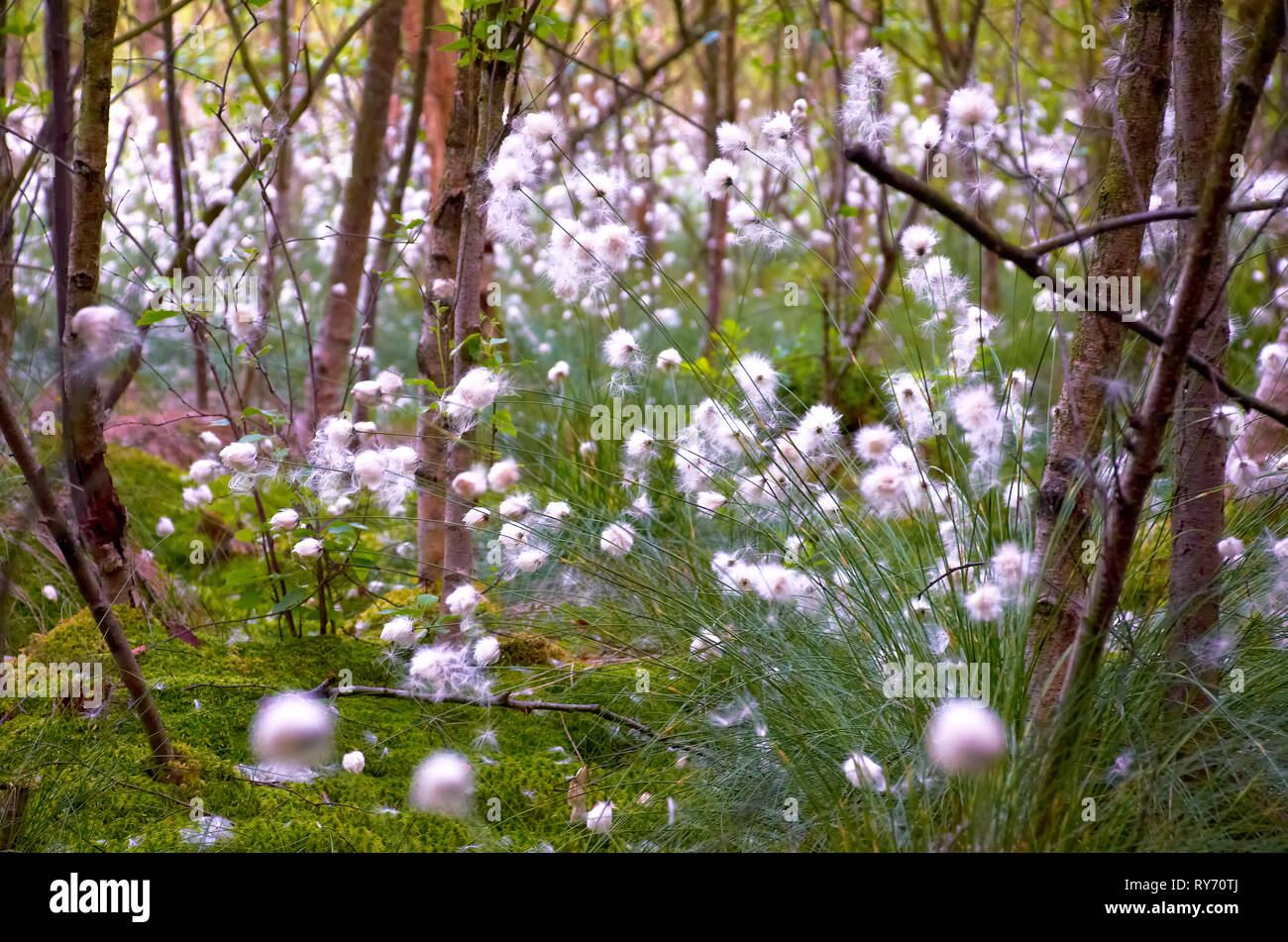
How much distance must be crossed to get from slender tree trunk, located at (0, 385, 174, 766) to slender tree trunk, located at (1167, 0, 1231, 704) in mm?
1629

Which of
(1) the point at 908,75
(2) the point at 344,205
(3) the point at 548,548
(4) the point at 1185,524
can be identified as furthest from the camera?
(1) the point at 908,75

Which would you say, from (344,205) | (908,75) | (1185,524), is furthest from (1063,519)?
(908,75)

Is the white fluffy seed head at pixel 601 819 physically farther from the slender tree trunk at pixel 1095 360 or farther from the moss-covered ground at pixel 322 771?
the slender tree trunk at pixel 1095 360

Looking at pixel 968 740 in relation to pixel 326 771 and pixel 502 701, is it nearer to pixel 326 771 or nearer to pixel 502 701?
pixel 502 701

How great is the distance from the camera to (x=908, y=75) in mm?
8055

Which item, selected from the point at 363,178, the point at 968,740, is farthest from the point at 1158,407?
the point at 363,178

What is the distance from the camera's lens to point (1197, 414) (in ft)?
5.55

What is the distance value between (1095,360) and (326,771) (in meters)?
1.49

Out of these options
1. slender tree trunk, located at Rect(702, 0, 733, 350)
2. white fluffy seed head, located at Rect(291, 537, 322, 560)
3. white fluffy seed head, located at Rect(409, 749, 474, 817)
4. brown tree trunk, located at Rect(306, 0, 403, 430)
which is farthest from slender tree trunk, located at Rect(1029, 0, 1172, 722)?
slender tree trunk, located at Rect(702, 0, 733, 350)

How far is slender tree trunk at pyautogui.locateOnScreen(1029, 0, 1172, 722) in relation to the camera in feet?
5.07

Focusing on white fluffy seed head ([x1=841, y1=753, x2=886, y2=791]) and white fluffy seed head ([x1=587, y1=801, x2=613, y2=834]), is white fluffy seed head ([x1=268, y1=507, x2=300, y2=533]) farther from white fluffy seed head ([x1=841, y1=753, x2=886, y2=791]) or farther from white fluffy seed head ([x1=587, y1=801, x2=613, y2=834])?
white fluffy seed head ([x1=841, y1=753, x2=886, y2=791])

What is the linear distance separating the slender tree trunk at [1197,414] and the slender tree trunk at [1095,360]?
0.05m

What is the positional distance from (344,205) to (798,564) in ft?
8.13
